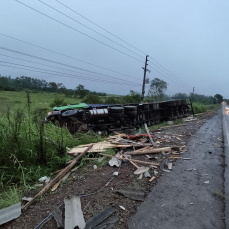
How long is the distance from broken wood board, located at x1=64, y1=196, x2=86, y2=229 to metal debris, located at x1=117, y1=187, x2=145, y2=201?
80 centimetres

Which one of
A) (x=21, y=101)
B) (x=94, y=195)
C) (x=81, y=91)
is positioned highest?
(x=81, y=91)

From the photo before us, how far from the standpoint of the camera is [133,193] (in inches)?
115

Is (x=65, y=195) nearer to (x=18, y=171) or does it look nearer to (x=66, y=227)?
(x=66, y=227)

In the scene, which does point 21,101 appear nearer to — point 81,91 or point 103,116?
point 103,116

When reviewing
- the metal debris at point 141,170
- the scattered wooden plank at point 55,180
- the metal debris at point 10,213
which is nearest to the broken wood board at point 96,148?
the scattered wooden plank at point 55,180

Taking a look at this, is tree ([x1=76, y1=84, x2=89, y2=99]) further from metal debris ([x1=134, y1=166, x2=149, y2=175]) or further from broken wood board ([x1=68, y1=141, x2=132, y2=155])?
metal debris ([x1=134, y1=166, x2=149, y2=175])

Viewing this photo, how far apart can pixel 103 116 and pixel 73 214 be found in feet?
21.5

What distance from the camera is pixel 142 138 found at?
6453 mm

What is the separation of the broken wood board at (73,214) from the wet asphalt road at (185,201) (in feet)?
2.25

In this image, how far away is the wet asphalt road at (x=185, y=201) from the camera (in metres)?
2.29

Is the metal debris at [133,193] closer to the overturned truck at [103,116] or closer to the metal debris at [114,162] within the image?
the metal debris at [114,162]

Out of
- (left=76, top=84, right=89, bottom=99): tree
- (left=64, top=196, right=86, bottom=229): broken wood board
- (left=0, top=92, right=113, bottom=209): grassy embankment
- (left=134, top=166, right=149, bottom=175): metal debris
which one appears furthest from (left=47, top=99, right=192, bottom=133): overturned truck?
(left=76, top=84, right=89, bottom=99): tree

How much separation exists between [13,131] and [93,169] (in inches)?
83.9

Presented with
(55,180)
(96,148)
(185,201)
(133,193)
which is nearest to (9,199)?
(55,180)
